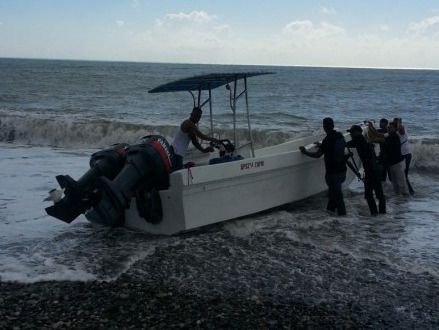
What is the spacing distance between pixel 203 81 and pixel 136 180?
2482 mm

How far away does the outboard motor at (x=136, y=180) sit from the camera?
660 cm

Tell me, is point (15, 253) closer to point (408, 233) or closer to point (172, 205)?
point (172, 205)

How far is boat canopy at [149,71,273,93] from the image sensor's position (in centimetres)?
794

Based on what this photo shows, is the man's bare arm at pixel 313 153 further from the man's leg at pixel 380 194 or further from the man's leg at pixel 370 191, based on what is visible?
the man's leg at pixel 380 194

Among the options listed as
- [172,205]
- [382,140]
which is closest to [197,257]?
[172,205]

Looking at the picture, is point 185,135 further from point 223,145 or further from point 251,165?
point 251,165

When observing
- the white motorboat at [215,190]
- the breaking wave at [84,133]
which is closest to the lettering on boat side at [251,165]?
the white motorboat at [215,190]

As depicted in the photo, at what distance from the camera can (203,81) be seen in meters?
8.57

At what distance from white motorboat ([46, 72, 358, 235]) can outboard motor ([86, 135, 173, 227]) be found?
0.03 metres

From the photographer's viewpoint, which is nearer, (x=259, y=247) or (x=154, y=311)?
(x=154, y=311)

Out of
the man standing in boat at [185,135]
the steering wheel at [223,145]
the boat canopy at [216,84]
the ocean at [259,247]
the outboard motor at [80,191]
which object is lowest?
the ocean at [259,247]

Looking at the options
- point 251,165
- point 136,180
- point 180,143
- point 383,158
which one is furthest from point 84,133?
point 136,180

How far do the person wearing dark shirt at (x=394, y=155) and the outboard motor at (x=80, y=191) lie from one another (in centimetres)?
521

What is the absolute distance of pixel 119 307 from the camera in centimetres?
499
